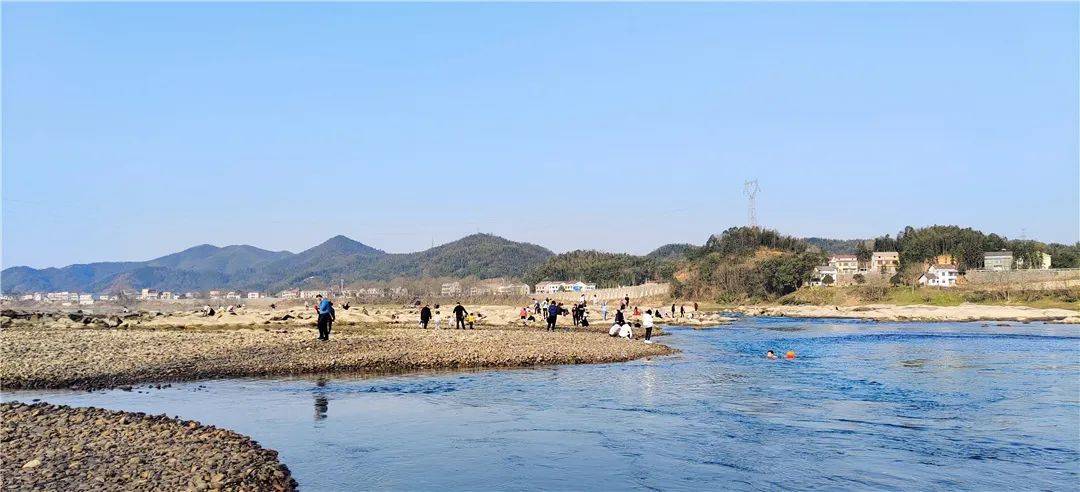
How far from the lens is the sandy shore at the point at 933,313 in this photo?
7469 centimetres

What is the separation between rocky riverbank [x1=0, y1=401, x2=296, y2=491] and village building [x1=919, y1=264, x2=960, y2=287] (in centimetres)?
11694

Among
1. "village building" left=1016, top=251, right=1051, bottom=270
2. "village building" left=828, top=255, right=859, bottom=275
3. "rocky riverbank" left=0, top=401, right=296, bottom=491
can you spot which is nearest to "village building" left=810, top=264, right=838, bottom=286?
"village building" left=1016, top=251, right=1051, bottom=270

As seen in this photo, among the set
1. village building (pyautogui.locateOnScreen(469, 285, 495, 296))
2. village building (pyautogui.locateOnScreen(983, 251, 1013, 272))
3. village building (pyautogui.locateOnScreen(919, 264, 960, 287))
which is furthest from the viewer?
village building (pyautogui.locateOnScreen(469, 285, 495, 296))

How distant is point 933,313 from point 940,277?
39.0 m

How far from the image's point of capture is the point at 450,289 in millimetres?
172750

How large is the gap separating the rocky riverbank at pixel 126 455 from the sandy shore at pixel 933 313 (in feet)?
244

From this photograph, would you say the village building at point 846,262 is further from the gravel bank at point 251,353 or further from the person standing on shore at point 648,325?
the gravel bank at point 251,353

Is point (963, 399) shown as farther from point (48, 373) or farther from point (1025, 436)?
point (48, 373)

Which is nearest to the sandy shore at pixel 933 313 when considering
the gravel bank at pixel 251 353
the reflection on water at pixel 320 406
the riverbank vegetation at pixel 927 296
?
the riverbank vegetation at pixel 927 296

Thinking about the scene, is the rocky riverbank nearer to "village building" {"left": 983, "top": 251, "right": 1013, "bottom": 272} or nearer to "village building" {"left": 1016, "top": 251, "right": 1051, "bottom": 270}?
"village building" {"left": 983, "top": 251, "right": 1013, "bottom": 272}

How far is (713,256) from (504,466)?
450ft

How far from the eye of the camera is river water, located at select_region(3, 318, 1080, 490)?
13414mm

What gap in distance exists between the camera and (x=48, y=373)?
23062mm

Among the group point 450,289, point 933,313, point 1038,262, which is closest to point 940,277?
point 1038,262
